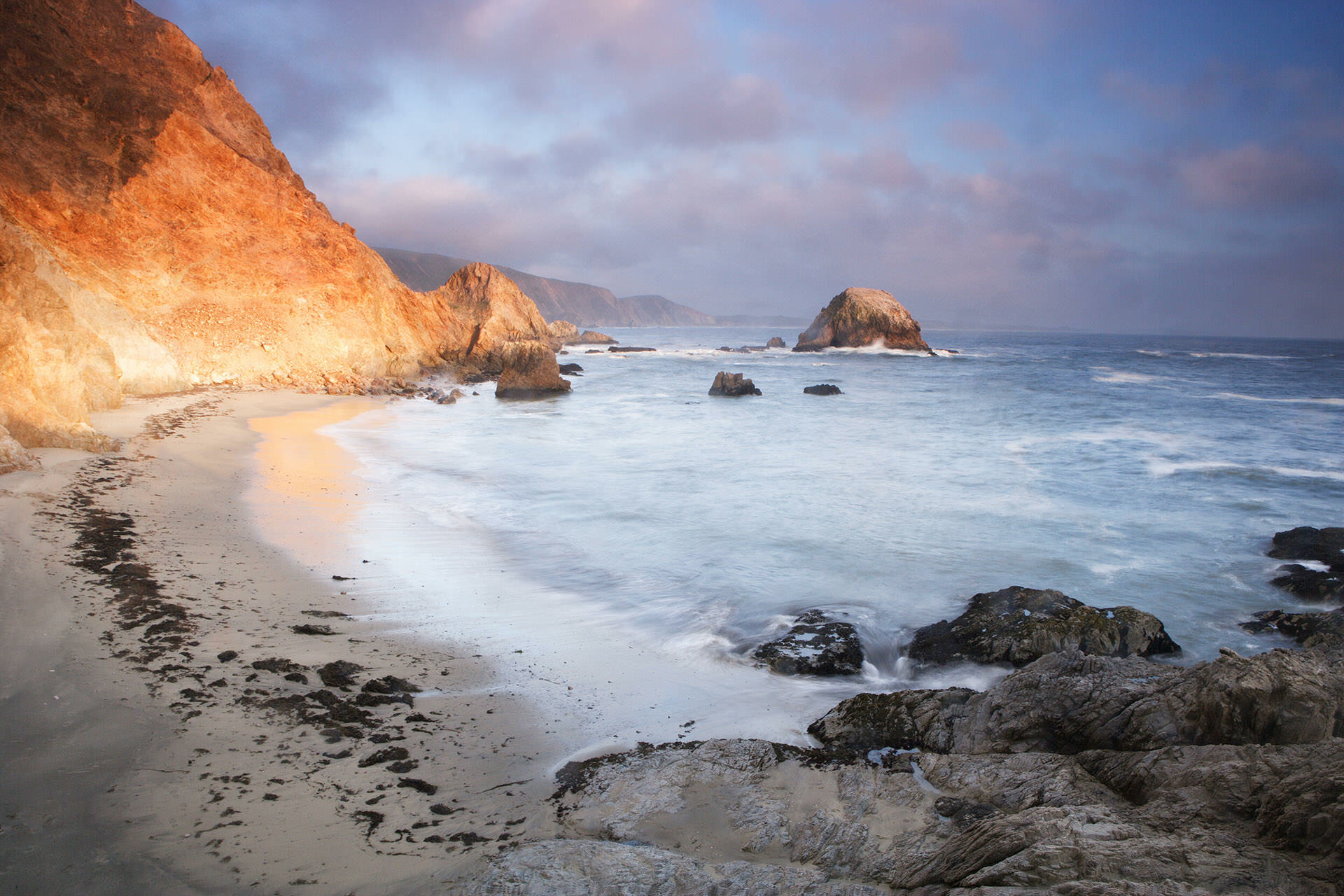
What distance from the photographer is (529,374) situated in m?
23.8

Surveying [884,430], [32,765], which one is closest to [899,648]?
[32,765]

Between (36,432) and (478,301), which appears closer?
(36,432)

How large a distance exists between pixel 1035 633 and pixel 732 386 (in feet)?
70.8

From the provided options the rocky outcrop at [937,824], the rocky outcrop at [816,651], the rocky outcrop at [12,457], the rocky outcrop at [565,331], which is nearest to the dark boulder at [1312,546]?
the rocky outcrop at [816,651]

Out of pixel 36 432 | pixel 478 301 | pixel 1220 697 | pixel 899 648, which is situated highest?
pixel 478 301

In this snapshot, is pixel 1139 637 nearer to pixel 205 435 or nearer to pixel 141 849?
pixel 141 849

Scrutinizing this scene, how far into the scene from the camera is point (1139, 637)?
205 inches

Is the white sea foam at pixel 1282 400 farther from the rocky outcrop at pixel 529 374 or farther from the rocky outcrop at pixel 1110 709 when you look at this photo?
the rocky outcrop at pixel 1110 709

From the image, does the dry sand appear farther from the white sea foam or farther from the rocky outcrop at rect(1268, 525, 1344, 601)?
the white sea foam

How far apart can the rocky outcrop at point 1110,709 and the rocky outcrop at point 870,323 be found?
55596 millimetres

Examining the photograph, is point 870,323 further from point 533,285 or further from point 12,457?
point 533,285

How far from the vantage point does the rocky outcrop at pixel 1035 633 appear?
5094 millimetres

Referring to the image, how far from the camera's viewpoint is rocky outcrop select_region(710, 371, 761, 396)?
2633 cm

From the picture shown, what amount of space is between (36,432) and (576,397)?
57.4 ft
